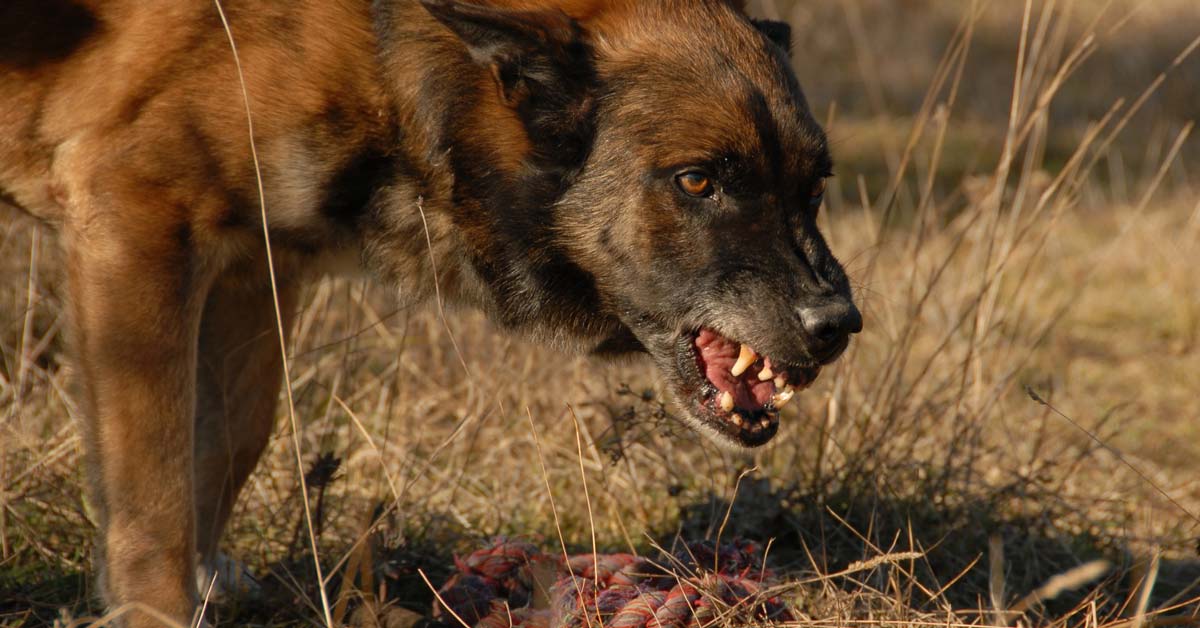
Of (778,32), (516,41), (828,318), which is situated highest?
(516,41)

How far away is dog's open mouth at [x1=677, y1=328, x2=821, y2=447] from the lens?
10.2ft

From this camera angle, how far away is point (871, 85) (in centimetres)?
1044

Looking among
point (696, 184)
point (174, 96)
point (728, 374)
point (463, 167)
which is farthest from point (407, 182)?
point (728, 374)

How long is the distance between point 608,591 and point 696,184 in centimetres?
101

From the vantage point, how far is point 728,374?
3199 mm

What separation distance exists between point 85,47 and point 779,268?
170cm

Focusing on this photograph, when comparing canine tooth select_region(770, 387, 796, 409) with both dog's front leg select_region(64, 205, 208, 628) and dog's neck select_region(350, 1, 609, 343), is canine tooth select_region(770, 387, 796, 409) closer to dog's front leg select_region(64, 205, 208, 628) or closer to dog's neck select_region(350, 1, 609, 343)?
dog's neck select_region(350, 1, 609, 343)

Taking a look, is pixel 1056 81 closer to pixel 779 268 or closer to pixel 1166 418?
pixel 779 268

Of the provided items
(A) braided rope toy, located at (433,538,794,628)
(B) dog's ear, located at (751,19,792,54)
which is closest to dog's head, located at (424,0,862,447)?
(B) dog's ear, located at (751,19,792,54)

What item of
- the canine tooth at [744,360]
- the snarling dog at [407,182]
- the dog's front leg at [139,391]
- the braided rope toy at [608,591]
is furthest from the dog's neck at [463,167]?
the braided rope toy at [608,591]

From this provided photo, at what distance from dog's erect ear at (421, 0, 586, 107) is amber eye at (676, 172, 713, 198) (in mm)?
390

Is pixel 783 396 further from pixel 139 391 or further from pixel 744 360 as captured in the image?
pixel 139 391

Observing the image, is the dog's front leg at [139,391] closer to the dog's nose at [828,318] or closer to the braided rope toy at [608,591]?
the braided rope toy at [608,591]

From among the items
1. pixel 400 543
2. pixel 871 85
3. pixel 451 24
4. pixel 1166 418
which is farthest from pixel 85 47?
pixel 871 85
